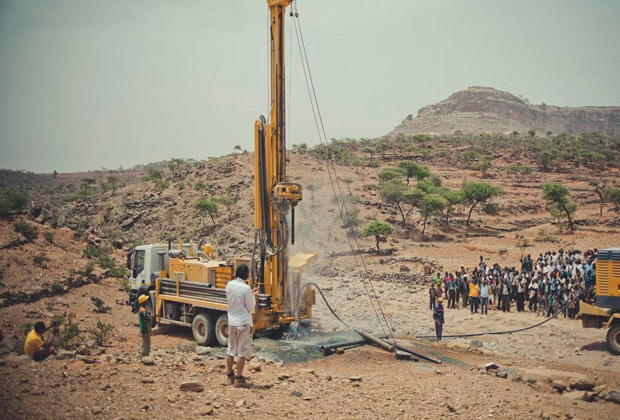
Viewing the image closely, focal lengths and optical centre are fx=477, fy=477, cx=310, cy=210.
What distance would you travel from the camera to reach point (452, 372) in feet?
31.3

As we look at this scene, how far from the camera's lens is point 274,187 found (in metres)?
11.5

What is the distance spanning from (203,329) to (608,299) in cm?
1044

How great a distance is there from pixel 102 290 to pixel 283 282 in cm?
1172

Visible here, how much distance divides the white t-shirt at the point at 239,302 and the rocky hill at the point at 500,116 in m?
139

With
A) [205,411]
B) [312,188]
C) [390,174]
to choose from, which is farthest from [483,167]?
[205,411]

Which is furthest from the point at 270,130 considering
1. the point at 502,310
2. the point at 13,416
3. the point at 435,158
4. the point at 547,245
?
the point at 435,158

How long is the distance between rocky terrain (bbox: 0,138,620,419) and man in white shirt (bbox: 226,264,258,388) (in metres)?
0.41

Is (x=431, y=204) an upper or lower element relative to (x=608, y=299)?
upper

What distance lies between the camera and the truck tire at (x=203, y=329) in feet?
40.3

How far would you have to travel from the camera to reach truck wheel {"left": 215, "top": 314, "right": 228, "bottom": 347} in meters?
12.0

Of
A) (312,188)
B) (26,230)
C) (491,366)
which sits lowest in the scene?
(491,366)

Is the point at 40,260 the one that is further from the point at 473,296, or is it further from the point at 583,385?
the point at 583,385

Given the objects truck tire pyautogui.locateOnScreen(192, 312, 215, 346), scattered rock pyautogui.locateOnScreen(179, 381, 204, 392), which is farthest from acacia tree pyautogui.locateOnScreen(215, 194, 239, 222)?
scattered rock pyautogui.locateOnScreen(179, 381, 204, 392)

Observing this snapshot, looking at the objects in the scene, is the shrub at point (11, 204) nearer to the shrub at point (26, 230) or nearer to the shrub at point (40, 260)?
the shrub at point (26, 230)
